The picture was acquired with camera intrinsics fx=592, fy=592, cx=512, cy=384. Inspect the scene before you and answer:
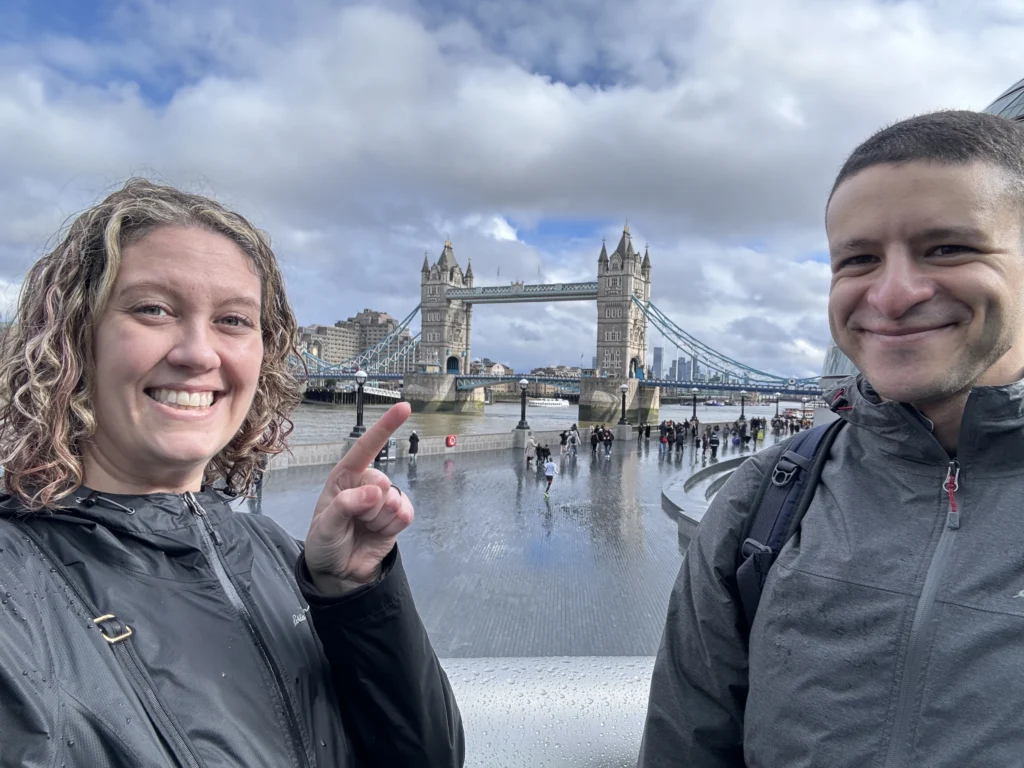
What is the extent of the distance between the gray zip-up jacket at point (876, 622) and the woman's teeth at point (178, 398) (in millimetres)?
935

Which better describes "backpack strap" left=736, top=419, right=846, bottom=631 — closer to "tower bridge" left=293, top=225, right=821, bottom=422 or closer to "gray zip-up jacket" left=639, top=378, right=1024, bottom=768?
"gray zip-up jacket" left=639, top=378, right=1024, bottom=768

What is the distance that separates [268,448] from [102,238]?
1.79ft

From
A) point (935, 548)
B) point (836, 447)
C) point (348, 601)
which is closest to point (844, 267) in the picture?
point (836, 447)

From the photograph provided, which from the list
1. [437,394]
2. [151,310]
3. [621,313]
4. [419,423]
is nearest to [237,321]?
[151,310]

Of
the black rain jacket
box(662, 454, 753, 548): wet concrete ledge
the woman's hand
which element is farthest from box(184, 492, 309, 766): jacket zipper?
box(662, 454, 753, 548): wet concrete ledge

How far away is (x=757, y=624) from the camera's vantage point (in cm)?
99

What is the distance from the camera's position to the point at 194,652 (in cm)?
84

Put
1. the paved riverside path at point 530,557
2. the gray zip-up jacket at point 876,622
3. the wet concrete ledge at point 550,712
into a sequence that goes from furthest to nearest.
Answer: the paved riverside path at point 530,557 → the wet concrete ledge at point 550,712 → the gray zip-up jacket at point 876,622

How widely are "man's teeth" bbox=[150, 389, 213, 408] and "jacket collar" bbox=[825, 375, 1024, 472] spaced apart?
3.64 ft

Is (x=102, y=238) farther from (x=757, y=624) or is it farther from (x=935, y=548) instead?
(x=935, y=548)

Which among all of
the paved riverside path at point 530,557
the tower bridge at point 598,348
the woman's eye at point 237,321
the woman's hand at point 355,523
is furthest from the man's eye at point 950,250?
the tower bridge at point 598,348

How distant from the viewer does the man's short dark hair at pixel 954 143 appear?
2.80 ft

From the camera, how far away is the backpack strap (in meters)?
1.02

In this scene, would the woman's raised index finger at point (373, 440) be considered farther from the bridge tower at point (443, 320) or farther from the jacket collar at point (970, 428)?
the bridge tower at point (443, 320)
